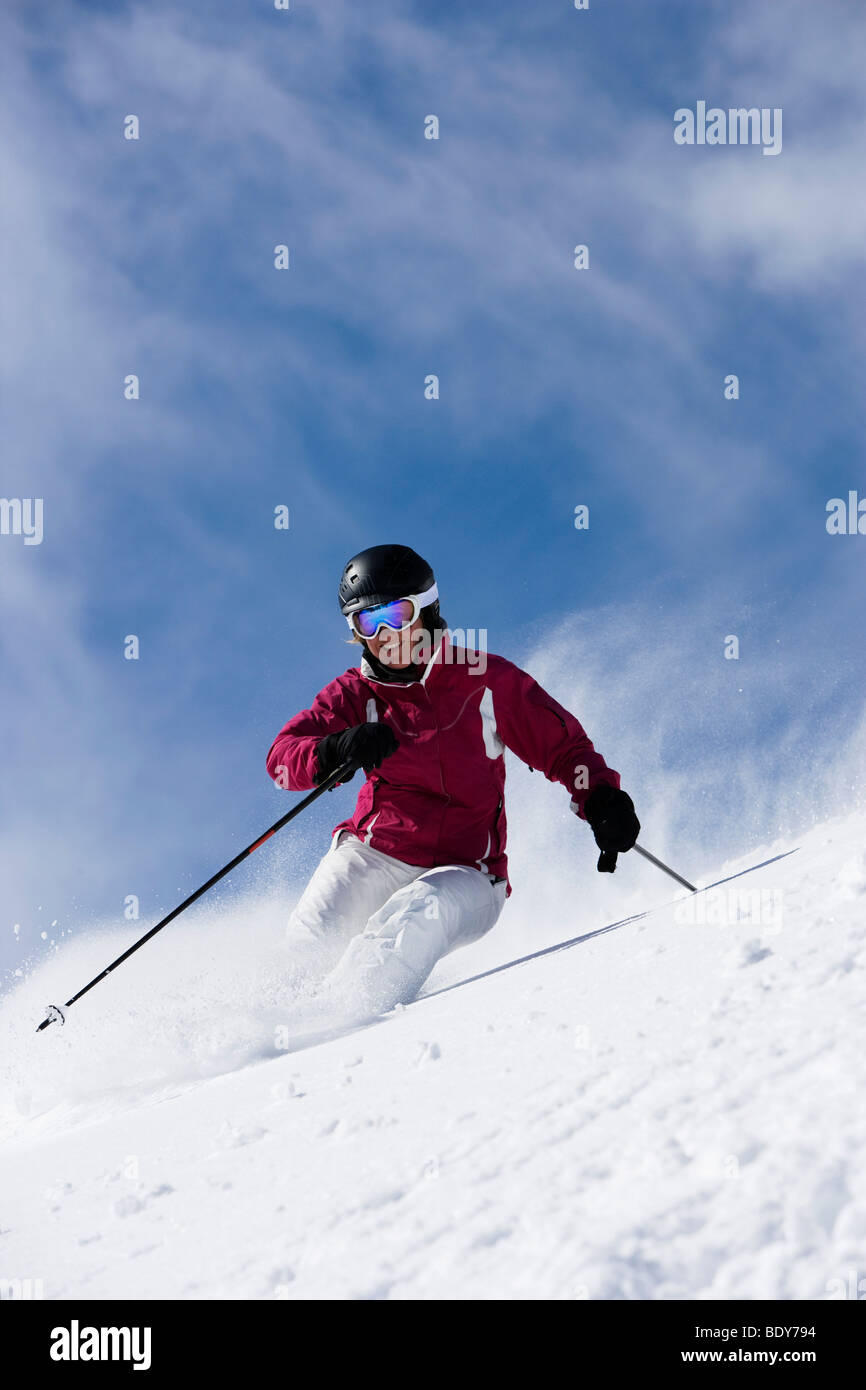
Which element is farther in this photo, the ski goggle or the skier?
the ski goggle

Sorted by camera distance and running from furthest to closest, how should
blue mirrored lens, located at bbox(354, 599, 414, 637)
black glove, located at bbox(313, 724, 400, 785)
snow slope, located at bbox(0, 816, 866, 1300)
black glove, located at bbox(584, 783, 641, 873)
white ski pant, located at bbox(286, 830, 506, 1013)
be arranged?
blue mirrored lens, located at bbox(354, 599, 414, 637)
black glove, located at bbox(584, 783, 641, 873)
black glove, located at bbox(313, 724, 400, 785)
white ski pant, located at bbox(286, 830, 506, 1013)
snow slope, located at bbox(0, 816, 866, 1300)

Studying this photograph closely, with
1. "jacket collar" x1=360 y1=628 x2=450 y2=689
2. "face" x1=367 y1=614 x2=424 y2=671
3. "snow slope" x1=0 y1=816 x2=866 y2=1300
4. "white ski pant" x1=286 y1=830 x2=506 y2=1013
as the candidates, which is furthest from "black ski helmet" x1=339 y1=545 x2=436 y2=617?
"snow slope" x1=0 y1=816 x2=866 y2=1300

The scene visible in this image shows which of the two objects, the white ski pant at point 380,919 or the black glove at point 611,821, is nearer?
the white ski pant at point 380,919

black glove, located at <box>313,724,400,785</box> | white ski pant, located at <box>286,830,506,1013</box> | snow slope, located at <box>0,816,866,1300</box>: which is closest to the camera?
snow slope, located at <box>0,816,866,1300</box>

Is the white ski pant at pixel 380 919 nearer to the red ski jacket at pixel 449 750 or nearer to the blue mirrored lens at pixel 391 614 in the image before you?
the red ski jacket at pixel 449 750

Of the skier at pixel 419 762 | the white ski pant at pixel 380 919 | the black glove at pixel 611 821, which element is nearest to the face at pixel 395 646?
the skier at pixel 419 762

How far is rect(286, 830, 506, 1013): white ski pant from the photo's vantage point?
4133 mm

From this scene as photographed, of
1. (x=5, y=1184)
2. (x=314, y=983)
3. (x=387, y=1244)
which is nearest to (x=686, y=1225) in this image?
(x=387, y=1244)

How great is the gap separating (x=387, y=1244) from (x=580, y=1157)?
16.0 inches

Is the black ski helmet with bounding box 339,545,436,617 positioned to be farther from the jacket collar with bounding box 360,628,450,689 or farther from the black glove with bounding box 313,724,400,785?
the black glove with bounding box 313,724,400,785

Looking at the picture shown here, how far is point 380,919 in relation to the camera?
14.3 ft

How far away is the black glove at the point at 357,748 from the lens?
450 cm

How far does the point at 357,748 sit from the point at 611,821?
1.29m

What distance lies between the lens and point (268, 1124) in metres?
2.54
